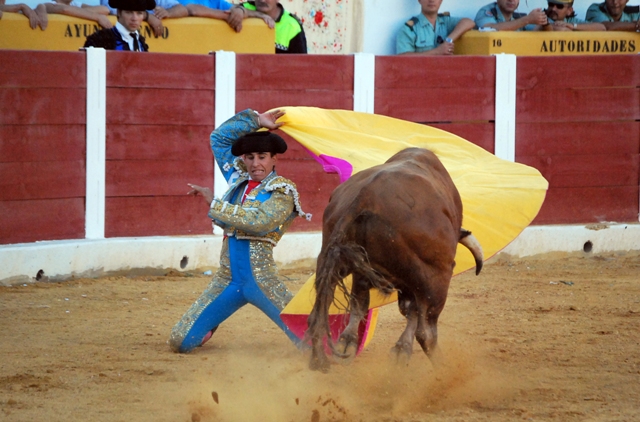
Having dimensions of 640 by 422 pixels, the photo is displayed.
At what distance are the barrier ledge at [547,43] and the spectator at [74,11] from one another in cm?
286

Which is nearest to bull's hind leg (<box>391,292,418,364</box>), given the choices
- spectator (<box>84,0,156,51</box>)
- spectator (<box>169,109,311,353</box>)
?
spectator (<box>169,109,311,353</box>)

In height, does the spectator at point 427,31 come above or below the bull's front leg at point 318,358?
above

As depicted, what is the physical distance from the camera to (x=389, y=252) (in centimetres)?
311

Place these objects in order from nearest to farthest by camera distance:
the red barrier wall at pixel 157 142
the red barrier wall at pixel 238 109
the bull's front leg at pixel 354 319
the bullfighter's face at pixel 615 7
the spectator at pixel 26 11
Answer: the bull's front leg at pixel 354 319 → the red barrier wall at pixel 238 109 → the spectator at pixel 26 11 → the red barrier wall at pixel 157 142 → the bullfighter's face at pixel 615 7

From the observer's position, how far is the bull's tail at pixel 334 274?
10.1 feet

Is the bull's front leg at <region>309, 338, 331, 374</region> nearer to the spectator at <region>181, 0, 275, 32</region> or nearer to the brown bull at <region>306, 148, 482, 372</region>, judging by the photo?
the brown bull at <region>306, 148, 482, 372</region>

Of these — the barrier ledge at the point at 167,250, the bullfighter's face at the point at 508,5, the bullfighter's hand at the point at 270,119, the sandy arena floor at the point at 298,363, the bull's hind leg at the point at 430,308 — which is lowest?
the sandy arena floor at the point at 298,363

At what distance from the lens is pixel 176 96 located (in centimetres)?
628

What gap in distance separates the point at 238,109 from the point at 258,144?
248cm

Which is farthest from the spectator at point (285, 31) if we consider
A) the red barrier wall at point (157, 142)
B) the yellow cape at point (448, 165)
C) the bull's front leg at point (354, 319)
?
the bull's front leg at point (354, 319)

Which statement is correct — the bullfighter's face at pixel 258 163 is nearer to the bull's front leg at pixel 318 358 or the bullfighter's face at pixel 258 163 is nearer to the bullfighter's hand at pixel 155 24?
the bull's front leg at pixel 318 358

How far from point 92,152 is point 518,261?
3.14m

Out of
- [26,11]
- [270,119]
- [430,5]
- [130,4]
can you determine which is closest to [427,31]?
[430,5]

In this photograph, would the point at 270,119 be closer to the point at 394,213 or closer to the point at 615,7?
the point at 394,213
